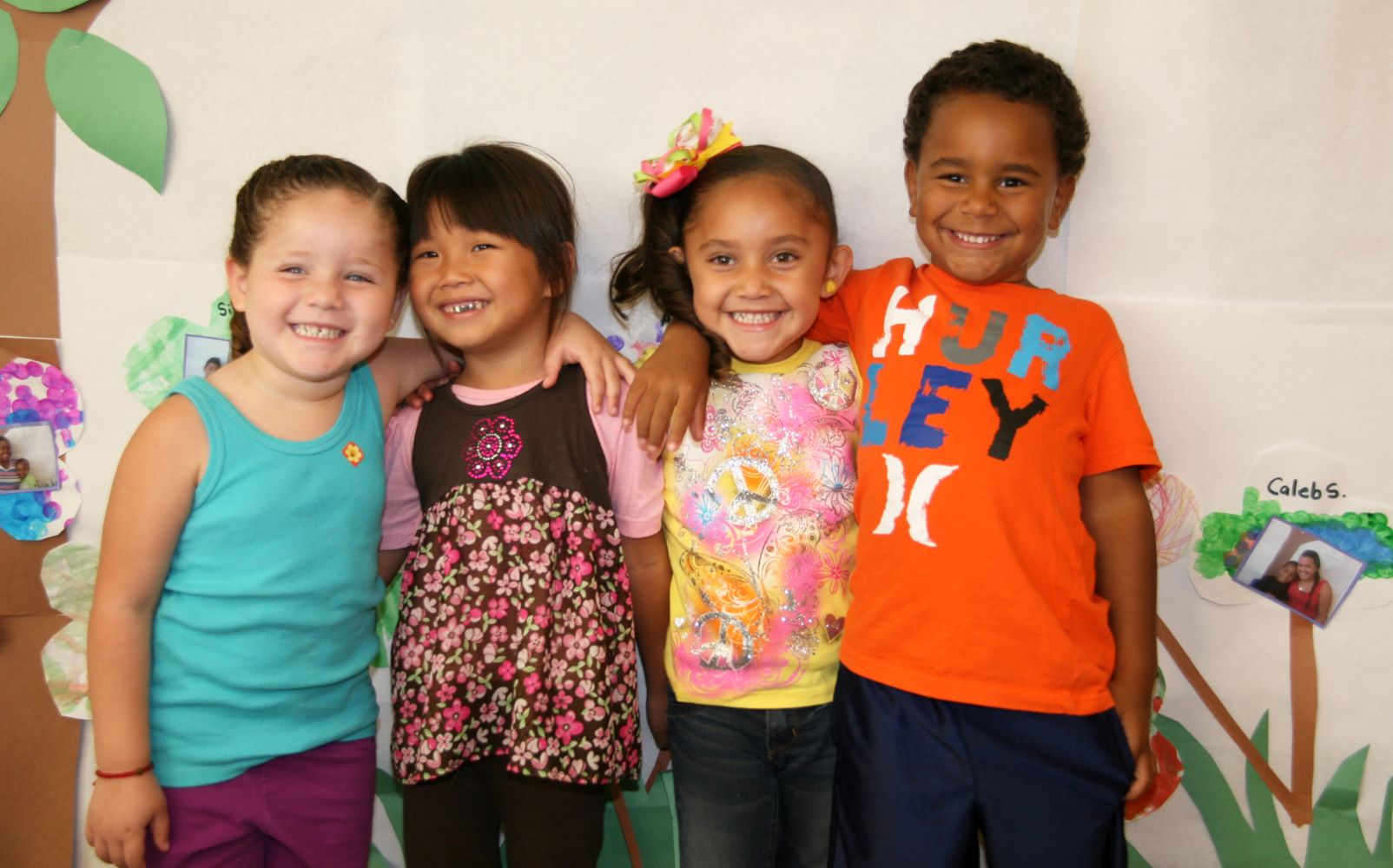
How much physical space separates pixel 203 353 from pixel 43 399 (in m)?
0.28

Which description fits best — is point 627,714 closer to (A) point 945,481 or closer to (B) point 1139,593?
(A) point 945,481

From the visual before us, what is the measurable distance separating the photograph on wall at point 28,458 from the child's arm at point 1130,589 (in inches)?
68.6

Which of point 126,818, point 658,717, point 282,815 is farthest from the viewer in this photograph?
point 658,717

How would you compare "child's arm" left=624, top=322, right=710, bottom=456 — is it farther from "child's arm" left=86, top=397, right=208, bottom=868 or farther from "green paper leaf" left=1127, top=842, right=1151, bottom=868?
"green paper leaf" left=1127, top=842, right=1151, bottom=868

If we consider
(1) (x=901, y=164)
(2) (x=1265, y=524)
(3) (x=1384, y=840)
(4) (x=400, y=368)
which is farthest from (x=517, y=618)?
(3) (x=1384, y=840)

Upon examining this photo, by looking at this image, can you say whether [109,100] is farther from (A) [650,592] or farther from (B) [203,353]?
(A) [650,592]

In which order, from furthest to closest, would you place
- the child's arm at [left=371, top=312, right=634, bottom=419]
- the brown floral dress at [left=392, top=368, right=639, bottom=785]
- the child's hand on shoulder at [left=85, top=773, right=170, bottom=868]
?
the child's arm at [left=371, top=312, right=634, bottom=419]
the brown floral dress at [left=392, top=368, right=639, bottom=785]
the child's hand on shoulder at [left=85, top=773, right=170, bottom=868]

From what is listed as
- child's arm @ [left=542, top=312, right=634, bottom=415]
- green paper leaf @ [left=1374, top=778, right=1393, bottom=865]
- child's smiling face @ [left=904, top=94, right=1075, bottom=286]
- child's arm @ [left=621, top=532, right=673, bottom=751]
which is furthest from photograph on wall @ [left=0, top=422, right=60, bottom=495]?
green paper leaf @ [left=1374, top=778, right=1393, bottom=865]

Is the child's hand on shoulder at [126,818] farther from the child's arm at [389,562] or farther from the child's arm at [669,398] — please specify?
the child's arm at [669,398]

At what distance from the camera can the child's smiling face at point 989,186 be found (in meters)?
1.35

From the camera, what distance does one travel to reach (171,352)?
1614 millimetres

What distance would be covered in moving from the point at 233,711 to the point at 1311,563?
1.75 m

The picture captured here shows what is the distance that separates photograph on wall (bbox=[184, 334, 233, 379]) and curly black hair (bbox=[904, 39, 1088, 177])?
128cm

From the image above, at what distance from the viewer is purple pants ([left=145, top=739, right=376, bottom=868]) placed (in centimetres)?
124
